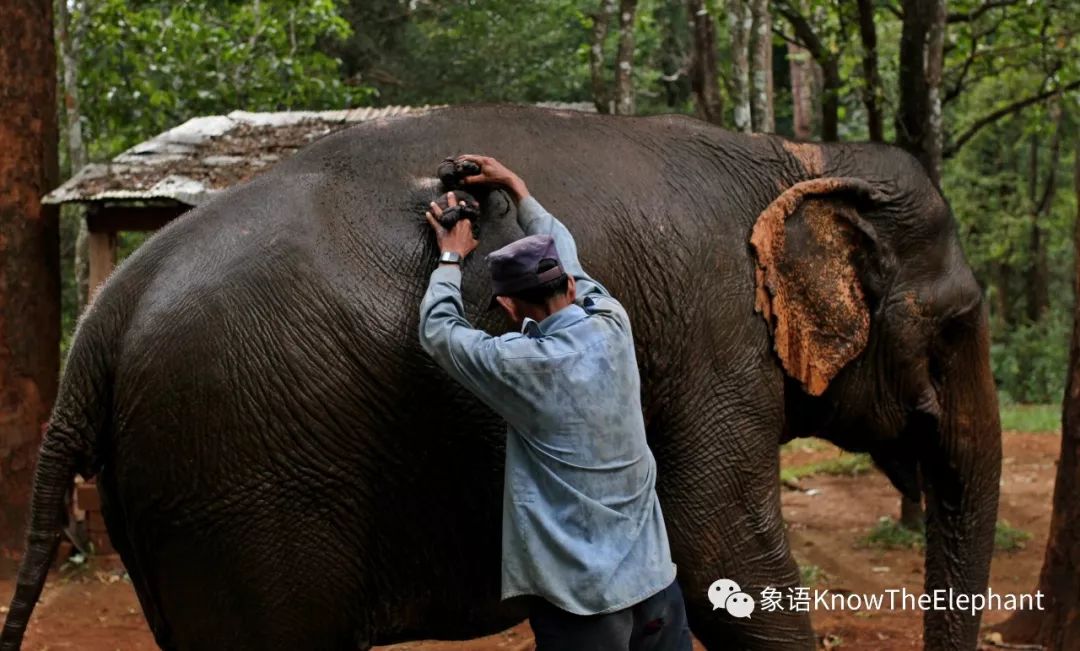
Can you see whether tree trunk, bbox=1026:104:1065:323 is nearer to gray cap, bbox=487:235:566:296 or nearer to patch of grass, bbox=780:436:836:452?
patch of grass, bbox=780:436:836:452

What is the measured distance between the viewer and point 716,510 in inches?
148

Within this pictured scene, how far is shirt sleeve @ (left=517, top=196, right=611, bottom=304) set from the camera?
11.1ft

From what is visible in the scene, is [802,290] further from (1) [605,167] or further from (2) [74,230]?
(2) [74,230]

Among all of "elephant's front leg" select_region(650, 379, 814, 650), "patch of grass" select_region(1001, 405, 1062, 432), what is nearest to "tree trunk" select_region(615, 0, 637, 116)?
"elephant's front leg" select_region(650, 379, 814, 650)

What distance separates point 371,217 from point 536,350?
29.6 inches

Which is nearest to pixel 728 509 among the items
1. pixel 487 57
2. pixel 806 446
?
pixel 806 446

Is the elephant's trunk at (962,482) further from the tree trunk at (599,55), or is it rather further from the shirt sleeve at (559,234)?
the tree trunk at (599,55)

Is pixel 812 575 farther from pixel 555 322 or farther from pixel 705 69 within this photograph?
pixel 555 322

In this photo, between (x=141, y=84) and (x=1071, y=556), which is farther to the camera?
(x=141, y=84)

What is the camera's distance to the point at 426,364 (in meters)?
3.41

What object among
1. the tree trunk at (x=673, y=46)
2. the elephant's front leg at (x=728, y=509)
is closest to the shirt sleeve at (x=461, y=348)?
the elephant's front leg at (x=728, y=509)

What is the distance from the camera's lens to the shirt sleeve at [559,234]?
133 inches

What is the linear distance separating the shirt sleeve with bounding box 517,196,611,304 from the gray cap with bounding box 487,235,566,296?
0.69ft

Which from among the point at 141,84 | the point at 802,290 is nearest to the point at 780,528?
the point at 802,290
